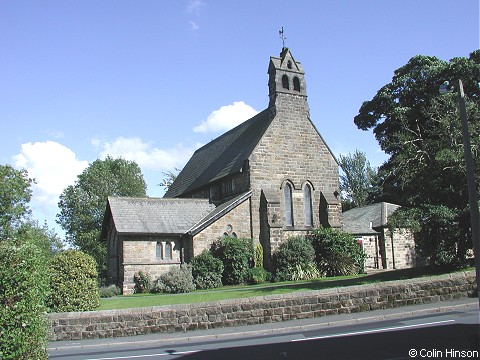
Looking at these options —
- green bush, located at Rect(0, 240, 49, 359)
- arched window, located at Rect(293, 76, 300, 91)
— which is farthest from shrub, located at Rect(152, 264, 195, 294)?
green bush, located at Rect(0, 240, 49, 359)

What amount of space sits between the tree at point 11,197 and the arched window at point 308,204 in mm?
29872

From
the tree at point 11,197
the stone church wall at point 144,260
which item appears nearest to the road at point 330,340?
the stone church wall at point 144,260

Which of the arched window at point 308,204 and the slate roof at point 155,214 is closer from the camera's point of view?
the slate roof at point 155,214

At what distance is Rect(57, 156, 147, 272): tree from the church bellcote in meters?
36.3

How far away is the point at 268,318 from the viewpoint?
46.5 ft

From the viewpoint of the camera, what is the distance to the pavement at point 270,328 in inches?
504

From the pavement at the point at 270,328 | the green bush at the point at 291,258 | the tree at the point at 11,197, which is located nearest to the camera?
the pavement at the point at 270,328

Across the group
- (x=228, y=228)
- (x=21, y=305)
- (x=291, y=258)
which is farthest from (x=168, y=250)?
(x=21, y=305)

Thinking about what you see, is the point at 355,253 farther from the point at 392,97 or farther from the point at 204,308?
the point at 392,97

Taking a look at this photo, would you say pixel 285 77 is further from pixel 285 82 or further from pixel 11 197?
pixel 11 197

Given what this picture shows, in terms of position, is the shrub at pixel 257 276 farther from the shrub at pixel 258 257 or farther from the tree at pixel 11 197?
the tree at pixel 11 197

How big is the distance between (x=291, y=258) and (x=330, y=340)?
1722cm

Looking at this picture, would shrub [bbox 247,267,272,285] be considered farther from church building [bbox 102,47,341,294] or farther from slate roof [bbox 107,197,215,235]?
slate roof [bbox 107,197,215,235]

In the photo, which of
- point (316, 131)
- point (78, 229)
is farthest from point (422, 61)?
point (78, 229)
